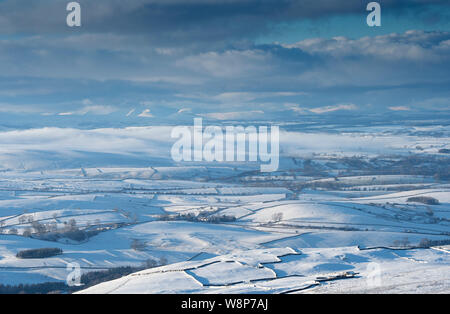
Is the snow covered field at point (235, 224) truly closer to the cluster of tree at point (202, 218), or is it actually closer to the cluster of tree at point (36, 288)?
the cluster of tree at point (202, 218)

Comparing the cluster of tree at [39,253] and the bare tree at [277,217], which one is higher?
the bare tree at [277,217]

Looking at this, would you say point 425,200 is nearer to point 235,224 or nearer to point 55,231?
point 235,224

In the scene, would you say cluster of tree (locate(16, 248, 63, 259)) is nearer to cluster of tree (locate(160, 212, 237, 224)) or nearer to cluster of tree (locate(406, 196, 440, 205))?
cluster of tree (locate(160, 212, 237, 224))

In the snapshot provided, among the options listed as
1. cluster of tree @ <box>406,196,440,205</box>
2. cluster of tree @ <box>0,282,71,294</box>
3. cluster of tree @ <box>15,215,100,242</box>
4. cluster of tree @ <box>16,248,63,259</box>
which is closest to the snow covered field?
cluster of tree @ <box>15,215,100,242</box>

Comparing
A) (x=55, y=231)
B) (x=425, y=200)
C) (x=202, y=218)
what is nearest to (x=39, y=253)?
(x=55, y=231)

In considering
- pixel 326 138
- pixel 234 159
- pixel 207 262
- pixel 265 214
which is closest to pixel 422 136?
pixel 326 138

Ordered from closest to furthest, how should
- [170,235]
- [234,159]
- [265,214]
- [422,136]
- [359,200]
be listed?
[170,235], [265,214], [359,200], [234,159], [422,136]

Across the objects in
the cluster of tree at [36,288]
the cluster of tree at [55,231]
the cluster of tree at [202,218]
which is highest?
the cluster of tree at [202,218]

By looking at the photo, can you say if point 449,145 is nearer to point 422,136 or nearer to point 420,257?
point 422,136

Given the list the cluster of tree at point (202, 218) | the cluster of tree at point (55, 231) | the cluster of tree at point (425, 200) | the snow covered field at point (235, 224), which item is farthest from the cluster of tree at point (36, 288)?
the cluster of tree at point (425, 200)
